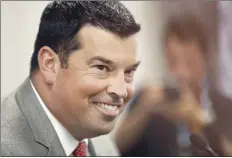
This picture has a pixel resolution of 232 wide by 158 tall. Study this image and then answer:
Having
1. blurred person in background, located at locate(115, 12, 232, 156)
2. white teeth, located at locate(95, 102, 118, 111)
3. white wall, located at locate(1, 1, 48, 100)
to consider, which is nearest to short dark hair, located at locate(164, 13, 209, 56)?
blurred person in background, located at locate(115, 12, 232, 156)

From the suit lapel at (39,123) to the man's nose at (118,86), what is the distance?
0.88ft

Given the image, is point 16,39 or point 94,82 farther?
point 16,39

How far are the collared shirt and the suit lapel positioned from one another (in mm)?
18

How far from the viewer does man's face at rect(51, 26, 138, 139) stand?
54.5 inches

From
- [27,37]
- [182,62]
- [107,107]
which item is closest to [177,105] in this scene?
[182,62]

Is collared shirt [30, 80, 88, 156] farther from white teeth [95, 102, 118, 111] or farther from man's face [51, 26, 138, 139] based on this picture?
white teeth [95, 102, 118, 111]

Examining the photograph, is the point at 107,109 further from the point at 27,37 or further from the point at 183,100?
the point at 27,37

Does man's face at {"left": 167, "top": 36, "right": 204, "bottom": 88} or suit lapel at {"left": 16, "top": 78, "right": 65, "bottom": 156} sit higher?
man's face at {"left": 167, "top": 36, "right": 204, "bottom": 88}

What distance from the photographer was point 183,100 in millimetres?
1464

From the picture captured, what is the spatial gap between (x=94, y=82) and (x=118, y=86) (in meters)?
0.09

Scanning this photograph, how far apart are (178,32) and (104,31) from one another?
0.30 meters

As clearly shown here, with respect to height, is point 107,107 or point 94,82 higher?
point 94,82

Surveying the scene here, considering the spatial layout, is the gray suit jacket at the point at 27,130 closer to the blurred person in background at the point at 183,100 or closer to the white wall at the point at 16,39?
the white wall at the point at 16,39

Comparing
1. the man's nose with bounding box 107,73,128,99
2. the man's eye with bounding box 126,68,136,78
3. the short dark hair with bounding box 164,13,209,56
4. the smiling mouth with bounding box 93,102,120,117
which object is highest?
the short dark hair with bounding box 164,13,209,56
